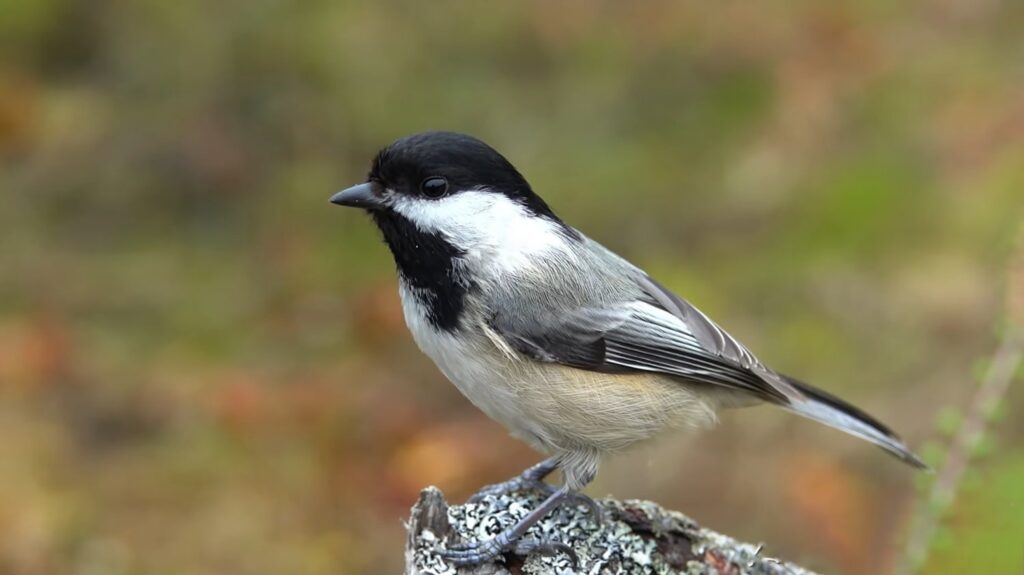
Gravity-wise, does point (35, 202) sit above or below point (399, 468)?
above

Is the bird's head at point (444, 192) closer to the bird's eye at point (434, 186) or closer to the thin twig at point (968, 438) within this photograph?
the bird's eye at point (434, 186)

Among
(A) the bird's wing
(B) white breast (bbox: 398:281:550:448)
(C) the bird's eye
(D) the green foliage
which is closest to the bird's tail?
(A) the bird's wing

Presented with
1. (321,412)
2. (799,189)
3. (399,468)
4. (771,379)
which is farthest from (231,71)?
(771,379)

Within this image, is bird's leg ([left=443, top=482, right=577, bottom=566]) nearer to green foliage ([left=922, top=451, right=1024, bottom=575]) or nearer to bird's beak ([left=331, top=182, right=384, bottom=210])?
bird's beak ([left=331, top=182, right=384, bottom=210])

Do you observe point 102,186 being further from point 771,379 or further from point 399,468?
point 771,379

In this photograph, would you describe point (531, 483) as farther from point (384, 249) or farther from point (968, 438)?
point (384, 249)

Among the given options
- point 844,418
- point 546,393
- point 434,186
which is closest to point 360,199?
point 434,186

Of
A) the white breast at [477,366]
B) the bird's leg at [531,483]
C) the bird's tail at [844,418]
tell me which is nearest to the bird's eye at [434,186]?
the white breast at [477,366]
